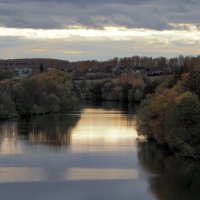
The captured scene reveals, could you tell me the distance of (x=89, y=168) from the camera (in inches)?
1174

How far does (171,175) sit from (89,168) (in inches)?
166

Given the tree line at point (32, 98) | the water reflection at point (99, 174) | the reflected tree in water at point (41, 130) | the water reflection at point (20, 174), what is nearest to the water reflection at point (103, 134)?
the reflected tree in water at point (41, 130)

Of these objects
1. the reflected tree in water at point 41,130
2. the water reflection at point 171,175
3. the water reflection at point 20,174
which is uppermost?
the water reflection at point 20,174

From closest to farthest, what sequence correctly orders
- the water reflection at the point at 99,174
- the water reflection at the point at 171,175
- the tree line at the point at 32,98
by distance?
1. the water reflection at the point at 171,175
2. the water reflection at the point at 99,174
3. the tree line at the point at 32,98

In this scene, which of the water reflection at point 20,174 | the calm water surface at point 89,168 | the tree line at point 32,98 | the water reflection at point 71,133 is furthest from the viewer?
the tree line at point 32,98

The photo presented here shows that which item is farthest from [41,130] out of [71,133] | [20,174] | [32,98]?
[20,174]

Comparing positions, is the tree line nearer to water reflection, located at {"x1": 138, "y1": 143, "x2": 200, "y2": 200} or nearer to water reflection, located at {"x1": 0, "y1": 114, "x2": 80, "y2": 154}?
water reflection, located at {"x1": 0, "y1": 114, "x2": 80, "y2": 154}

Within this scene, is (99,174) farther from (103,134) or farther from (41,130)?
(41,130)

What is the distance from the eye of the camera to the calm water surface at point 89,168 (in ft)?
81.0

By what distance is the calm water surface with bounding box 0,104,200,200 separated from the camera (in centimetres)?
2470

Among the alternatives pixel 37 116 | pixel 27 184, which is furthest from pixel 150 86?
pixel 27 184

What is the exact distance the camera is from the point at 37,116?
6303 cm

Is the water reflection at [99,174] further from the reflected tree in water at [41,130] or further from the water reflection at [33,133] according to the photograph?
the reflected tree in water at [41,130]

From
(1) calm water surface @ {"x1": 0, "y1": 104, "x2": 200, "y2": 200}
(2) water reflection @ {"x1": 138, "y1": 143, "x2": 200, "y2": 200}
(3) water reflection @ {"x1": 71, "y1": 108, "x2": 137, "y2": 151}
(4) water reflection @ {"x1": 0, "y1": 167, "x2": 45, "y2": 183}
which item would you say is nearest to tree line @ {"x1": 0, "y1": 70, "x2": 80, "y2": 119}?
(3) water reflection @ {"x1": 71, "y1": 108, "x2": 137, "y2": 151}
